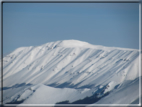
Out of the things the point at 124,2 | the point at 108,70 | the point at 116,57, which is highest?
the point at 124,2

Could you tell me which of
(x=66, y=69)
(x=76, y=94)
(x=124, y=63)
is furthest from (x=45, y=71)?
(x=124, y=63)

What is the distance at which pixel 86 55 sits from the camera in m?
12.9

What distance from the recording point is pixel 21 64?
13570mm

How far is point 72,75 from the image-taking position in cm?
1113

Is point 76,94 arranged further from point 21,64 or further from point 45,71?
point 21,64

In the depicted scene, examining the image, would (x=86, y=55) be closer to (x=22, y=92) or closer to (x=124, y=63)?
(x=124, y=63)

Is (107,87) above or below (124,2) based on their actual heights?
below

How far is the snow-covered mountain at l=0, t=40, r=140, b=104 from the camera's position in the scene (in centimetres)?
861

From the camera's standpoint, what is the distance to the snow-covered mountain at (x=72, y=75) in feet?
28.3

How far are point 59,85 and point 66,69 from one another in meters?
1.81

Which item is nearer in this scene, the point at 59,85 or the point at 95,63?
the point at 59,85

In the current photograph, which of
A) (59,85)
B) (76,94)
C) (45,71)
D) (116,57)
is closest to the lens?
(76,94)

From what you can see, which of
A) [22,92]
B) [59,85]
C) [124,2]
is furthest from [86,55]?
[124,2]

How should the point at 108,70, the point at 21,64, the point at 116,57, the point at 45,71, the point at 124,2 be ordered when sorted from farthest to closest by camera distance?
the point at 21,64
the point at 45,71
the point at 116,57
the point at 108,70
the point at 124,2
